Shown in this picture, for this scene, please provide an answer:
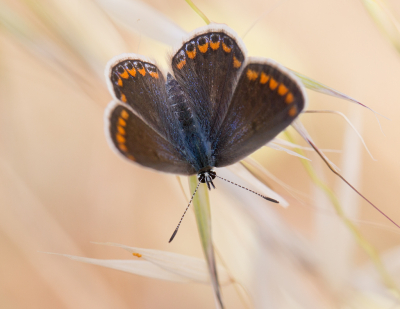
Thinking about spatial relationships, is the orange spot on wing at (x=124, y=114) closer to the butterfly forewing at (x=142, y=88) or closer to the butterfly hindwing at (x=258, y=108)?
A: the butterfly forewing at (x=142, y=88)

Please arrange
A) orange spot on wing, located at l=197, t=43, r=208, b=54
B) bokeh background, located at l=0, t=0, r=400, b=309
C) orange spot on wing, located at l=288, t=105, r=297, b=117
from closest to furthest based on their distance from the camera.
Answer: orange spot on wing, located at l=288, t=105, r=297, b=117 < orange spot on wing, located at l=197, t=43, r=208, b=54 < bokeh background, located at l=0, t=0, r=400, b=309

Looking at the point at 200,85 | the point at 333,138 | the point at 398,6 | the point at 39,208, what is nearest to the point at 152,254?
the point at 200,85

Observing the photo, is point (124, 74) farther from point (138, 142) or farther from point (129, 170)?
point (129, 170)

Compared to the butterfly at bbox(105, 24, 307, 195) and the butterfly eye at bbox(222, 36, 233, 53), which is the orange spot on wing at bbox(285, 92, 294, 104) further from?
the butterfly eye at bbox(222, 36, 233, 53)

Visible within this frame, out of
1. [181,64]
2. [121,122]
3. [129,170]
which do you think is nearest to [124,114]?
[121,122]

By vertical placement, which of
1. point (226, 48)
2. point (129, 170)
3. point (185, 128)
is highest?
point (226, 48)

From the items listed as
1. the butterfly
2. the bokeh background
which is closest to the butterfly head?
the butterfly

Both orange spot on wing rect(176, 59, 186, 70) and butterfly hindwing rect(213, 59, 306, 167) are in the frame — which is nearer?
butterfly hindwing rect(213, 59, 306, 167)
